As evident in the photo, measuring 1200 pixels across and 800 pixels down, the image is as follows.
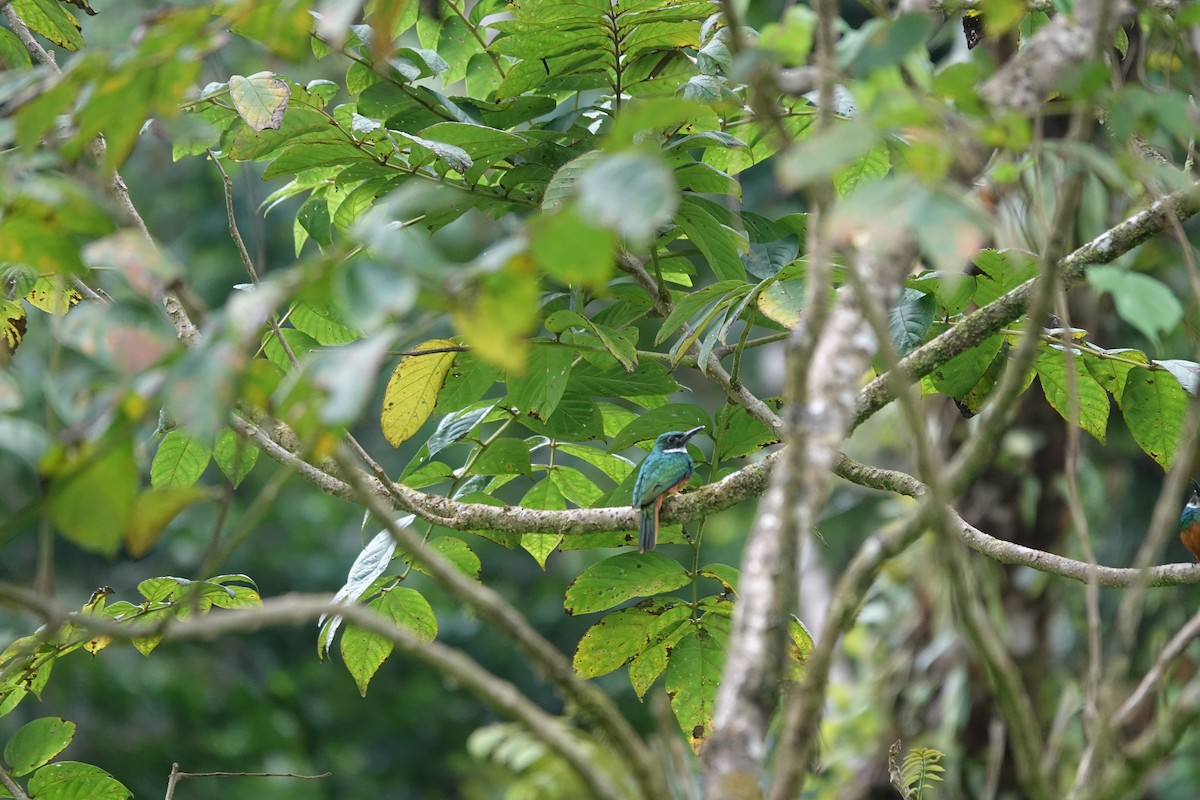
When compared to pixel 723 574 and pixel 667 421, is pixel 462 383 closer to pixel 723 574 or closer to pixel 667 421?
pixel 667 421

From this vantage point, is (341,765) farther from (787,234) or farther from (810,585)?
(787,234)

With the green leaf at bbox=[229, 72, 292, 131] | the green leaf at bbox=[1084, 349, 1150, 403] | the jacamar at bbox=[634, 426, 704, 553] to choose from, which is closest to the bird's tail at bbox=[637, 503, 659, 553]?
the jacamar at bbox=[634, 426, 704, 553]

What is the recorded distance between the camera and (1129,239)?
7.20 ft

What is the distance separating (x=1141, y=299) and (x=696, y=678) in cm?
153

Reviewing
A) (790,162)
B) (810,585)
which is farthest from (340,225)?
(810,585)

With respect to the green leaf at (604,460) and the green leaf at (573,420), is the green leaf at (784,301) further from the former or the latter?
the green leaf at (604,460)

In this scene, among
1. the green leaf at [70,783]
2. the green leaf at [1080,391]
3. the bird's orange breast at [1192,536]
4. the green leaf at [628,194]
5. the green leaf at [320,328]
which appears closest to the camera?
the green leaf at [628,194]

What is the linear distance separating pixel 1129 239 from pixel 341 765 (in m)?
9.20

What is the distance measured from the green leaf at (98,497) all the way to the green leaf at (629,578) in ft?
4.86

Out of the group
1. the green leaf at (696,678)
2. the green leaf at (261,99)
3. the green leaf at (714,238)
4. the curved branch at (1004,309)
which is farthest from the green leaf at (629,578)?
the green leaf at (261,99)

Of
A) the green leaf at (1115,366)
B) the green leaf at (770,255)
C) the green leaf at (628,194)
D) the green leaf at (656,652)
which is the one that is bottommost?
the green leaf at (656,652)

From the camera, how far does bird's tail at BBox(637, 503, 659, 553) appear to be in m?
2.57

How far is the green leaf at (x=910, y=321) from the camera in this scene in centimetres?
221

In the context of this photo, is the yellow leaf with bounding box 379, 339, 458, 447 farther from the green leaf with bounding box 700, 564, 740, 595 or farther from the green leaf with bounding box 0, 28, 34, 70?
the green leaf with bounding box 0, 28, 34, 70
